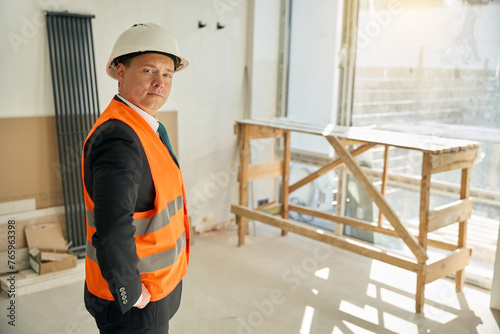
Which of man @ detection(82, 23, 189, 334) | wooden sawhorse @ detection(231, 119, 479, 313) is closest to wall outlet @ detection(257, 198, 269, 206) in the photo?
wooden sawhorse @ detection(231, 119, 479, 313)

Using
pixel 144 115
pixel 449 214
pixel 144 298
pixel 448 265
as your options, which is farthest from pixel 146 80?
pixel 448 265

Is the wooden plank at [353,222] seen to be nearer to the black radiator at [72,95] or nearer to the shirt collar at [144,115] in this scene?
the black radiator at [72,95]

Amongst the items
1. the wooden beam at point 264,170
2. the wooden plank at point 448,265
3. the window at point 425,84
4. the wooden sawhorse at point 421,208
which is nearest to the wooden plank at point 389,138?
the wooden sawhorse at point 421,208

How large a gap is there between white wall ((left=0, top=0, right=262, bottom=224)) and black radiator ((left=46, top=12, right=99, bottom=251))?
7 cm

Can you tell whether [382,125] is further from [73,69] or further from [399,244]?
[73,69]

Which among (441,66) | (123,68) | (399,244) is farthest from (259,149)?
(123,68)

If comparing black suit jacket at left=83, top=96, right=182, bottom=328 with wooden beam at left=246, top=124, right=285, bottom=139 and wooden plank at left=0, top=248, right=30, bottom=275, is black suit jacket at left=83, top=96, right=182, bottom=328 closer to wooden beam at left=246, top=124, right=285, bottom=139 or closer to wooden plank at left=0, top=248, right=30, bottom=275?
wooden plank at left=0, top=248, right=30, bottom=275

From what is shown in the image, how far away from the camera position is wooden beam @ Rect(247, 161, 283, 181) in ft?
15.9

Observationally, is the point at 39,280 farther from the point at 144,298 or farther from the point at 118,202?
the point at 118,202

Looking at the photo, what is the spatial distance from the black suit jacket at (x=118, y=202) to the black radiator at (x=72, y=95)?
2527 mm

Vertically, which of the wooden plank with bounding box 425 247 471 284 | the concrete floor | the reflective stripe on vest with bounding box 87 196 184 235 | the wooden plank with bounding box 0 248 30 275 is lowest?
the concrete floor

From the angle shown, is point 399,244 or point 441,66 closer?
point 441,66

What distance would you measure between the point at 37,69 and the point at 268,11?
8.04 feet

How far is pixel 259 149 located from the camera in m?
5.51
